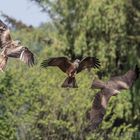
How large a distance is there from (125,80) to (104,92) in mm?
66

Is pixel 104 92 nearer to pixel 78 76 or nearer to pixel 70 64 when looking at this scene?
pixel 70 64

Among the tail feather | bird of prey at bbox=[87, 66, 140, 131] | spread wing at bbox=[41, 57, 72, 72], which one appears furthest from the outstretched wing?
the tail feather

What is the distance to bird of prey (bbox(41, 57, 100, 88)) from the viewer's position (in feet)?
5.35

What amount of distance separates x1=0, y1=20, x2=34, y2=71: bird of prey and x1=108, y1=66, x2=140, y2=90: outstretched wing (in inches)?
8.7

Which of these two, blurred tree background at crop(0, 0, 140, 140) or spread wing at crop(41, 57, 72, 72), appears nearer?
spread wing at crop(41, 57, 72, 72)

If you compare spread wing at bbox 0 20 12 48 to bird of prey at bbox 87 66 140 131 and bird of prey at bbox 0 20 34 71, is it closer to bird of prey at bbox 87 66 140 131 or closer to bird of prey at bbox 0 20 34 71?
bird of prey at bbox 0 20 34 71

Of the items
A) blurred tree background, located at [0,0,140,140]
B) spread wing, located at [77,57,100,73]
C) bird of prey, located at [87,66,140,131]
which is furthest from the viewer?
blurred tree background, located at [0,0,140,140]

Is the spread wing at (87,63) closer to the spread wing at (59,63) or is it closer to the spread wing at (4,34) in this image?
the spread wing at (59,63)

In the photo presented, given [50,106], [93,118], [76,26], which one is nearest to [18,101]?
[50,106]

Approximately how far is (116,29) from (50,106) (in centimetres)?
326

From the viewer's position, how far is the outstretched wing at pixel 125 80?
1.59 metres

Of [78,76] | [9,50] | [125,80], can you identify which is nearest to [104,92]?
[125,80]

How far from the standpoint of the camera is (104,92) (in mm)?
1624

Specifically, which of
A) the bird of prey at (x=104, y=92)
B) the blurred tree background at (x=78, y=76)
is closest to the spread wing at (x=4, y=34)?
the bird of prey at (x=104, y=92)
